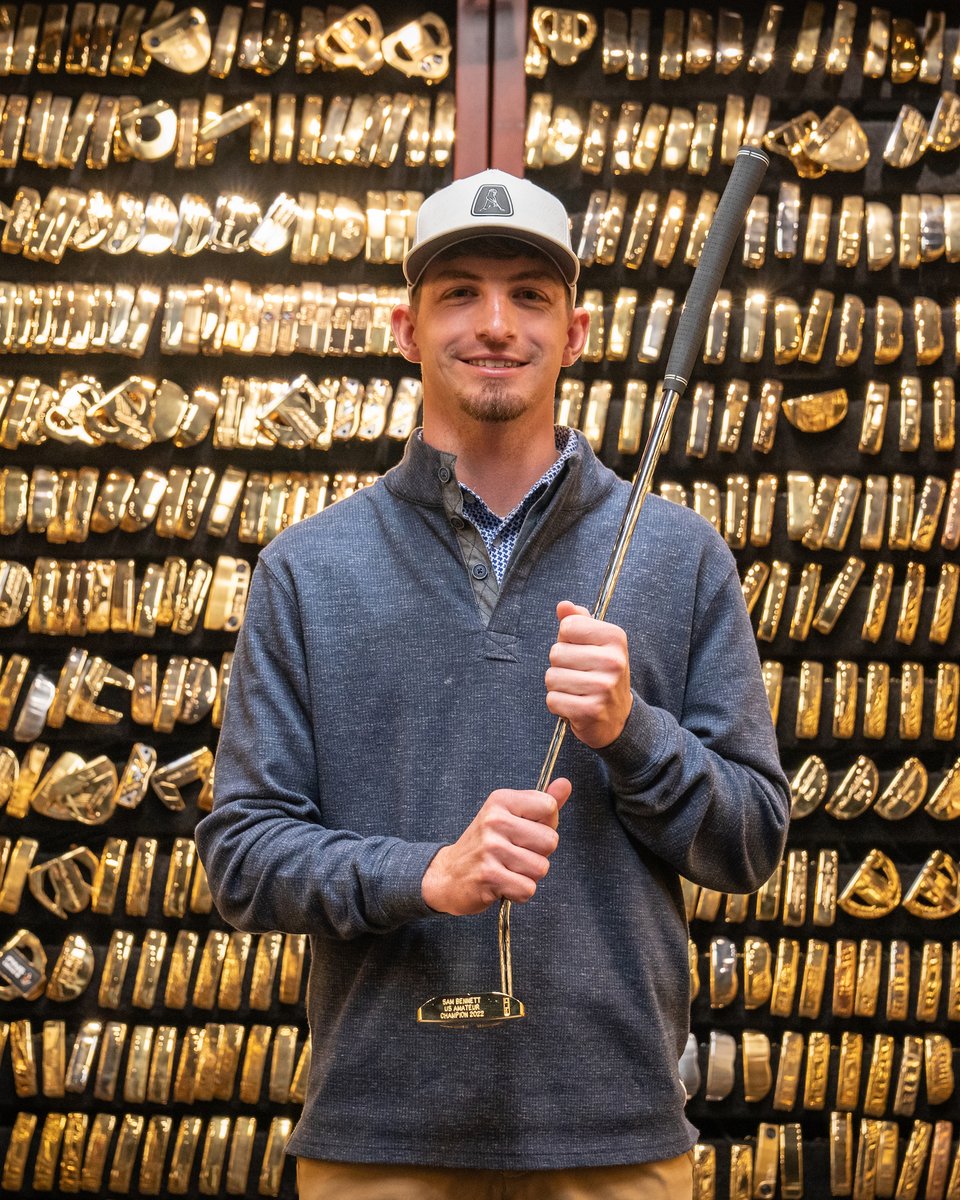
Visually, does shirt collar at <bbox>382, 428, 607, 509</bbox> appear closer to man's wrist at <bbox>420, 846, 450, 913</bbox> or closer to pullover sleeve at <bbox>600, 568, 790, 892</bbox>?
pullover sleeve at <bbox>600, 568, 790, 892</bbox>

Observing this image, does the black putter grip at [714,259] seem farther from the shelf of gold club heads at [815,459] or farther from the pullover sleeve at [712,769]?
the shelf of gold club heads at [815,459]

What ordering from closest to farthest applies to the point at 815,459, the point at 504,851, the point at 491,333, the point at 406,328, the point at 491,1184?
the point at 504,851
the point at 491,1184
the point at 491,333
the point at 406,328
the point at 815,459

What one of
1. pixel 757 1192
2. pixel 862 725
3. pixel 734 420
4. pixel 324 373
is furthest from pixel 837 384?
pixel 757 1192

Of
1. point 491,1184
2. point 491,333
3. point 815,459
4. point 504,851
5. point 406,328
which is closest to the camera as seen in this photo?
point 504,851

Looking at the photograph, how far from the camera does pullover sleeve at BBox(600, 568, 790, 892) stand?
128 centimetres

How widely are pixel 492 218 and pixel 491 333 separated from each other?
12cm

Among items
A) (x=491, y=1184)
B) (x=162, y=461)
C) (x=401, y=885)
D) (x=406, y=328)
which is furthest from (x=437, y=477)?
(x=162, y=461)

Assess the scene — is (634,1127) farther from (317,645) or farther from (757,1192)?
(757,1192)

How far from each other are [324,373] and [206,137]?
501 millimetres

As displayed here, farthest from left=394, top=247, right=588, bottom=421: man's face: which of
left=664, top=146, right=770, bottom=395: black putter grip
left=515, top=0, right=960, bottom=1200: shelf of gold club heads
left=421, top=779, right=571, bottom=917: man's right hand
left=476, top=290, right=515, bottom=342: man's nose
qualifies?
left=515, top=0, right=960, bottom=1200: shelf of gold club heads

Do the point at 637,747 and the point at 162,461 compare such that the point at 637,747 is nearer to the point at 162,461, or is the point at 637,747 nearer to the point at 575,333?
the point at 575,333

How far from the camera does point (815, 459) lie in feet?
8.93

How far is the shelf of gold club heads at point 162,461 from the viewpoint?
265 centimetres

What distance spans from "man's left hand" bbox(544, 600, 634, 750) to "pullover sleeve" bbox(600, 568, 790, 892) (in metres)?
0.04
